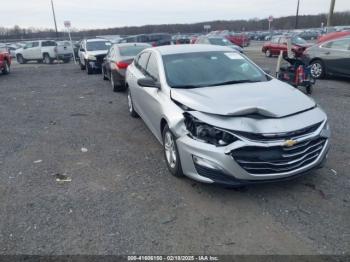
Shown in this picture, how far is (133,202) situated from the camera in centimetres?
377

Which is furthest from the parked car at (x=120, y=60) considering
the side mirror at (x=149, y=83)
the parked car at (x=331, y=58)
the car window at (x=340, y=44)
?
the car window at (x=340, y=44)

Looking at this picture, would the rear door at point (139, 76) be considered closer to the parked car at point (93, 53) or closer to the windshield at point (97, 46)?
the parked car at point (93, 53)

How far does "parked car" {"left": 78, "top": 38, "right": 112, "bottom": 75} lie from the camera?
15.4 meters

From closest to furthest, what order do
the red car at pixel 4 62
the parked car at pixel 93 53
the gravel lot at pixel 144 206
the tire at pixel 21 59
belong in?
the gravel lot at pixel 144 206, the parked car at pixel 93 53, the red car at pixel 4 62, the tire at pixel 21 59

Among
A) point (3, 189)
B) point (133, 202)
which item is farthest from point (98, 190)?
point (3, 189)

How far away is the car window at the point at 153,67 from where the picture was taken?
511 centimetres

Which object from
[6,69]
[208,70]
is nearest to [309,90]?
[208,70]

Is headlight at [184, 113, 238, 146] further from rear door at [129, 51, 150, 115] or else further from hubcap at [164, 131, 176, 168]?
rear door at [129, 51, 150, 115]

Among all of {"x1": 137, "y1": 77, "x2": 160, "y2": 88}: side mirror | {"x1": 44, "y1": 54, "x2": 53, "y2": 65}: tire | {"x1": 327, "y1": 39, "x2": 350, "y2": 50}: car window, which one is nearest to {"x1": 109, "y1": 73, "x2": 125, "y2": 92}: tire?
{"x1": 137, "y1": 77, "x2": 160, "y2": 88}: side mirror

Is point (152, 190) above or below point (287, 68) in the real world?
below

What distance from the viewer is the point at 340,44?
10.8m

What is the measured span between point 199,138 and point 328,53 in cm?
943

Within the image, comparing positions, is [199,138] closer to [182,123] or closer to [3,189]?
[182,123]

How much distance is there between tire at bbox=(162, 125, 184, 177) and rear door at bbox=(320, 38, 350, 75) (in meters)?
8.67
